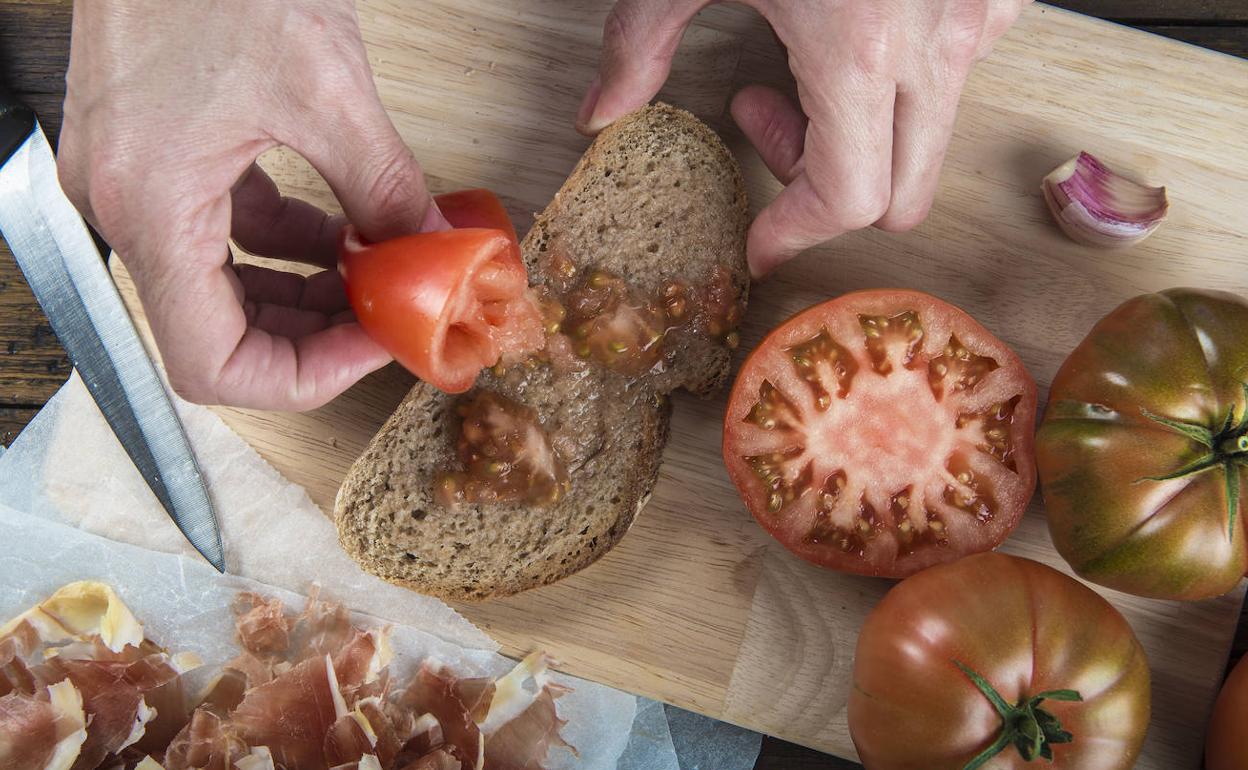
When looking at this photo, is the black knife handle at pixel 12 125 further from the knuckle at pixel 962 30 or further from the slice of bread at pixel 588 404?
the knuckle at pixel 962 30

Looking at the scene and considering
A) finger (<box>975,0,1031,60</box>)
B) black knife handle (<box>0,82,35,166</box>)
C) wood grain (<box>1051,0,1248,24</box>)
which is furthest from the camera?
wood grain (<box>1051,0,1248,24</box>)

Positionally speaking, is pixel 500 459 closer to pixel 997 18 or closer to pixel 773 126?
pixel 773 126

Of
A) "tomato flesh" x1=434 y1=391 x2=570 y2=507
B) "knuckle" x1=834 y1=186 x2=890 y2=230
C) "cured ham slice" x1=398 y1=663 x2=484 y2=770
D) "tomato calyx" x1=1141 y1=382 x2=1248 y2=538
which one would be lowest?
"cured ham slice" x1=398 y1=663 x2=484 y2=770

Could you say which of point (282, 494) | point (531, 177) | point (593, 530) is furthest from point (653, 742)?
point (531, 177)

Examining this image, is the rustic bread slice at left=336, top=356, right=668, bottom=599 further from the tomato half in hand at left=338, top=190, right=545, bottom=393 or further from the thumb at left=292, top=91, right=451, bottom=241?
the thumb at left=292, top=91, right=451, bottom=241

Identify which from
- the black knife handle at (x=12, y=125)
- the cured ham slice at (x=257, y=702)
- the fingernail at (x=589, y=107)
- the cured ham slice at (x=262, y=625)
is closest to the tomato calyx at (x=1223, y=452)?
the fingernail at (x=589, y=107)

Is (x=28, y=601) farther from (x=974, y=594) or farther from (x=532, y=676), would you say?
(x=974, y=594)

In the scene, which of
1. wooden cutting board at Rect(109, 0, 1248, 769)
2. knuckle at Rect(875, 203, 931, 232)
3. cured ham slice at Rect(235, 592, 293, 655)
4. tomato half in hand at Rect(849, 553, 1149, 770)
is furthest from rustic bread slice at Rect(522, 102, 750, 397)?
cured ham slice at Rect(235, 592, 293, 655)

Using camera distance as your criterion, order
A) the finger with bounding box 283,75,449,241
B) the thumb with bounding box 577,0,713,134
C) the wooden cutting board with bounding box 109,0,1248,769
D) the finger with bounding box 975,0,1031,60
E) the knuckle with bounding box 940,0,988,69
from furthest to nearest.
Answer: the wooden cutting board with bounding box 109,0,1248,769
the thumb with bounding box 577,0,713,134
the finger with bounding box 975,0,1031,60
the knuckle with bounding box 940,0,988,69
the finger with bounding box 283,75,449,241
